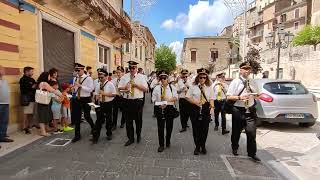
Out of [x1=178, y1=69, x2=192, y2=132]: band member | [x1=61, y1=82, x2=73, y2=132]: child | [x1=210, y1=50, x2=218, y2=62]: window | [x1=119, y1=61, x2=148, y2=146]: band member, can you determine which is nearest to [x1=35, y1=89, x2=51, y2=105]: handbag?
[x1=61, y1=82, x2=73, y2=132]: child

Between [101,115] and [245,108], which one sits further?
[101,115]

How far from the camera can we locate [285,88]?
8.78 m

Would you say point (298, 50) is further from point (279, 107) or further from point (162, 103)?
point (162, 103)

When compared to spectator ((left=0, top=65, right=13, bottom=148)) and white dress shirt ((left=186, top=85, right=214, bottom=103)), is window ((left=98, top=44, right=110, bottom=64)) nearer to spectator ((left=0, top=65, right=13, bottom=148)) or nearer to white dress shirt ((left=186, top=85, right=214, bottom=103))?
spectator ((left=0, top=65, right=13, bottom=148))

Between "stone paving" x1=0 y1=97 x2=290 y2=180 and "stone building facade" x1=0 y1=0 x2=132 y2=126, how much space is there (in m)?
2.20

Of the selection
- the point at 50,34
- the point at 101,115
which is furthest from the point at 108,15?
the point at 101,115

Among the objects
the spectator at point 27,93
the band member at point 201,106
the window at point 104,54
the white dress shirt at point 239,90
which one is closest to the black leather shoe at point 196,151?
the band member at point 201,106

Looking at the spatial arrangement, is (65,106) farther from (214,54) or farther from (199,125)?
(214,54)

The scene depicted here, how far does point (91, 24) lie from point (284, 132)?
9.02 m

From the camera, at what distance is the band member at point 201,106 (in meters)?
5.89

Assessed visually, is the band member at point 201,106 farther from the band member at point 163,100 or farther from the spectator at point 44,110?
the spectator at point 44,110

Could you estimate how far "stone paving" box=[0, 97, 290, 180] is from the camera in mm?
4605

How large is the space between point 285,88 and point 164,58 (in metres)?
49.6

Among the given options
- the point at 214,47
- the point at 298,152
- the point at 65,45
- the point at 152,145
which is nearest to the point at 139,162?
the point at 152,145
